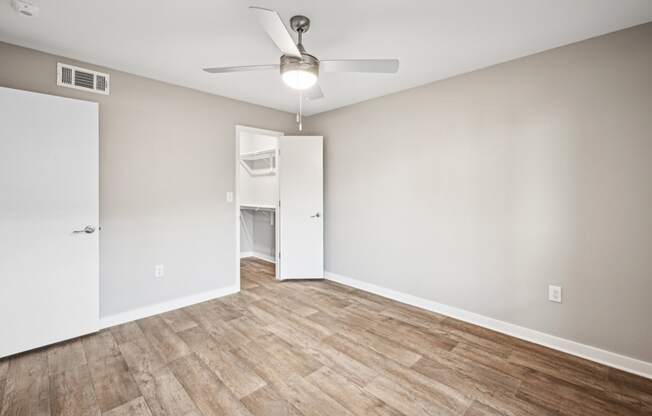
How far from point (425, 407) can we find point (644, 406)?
1.32 meters

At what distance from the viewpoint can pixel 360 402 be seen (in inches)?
69.1

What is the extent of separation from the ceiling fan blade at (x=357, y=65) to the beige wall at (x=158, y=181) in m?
1.97

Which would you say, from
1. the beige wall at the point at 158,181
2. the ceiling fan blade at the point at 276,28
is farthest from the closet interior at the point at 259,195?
the ceiling fan blade at the point at 276,28

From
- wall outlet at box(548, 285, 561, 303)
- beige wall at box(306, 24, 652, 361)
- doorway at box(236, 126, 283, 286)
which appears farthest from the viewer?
doorway at box(236, 126, 283, 286)

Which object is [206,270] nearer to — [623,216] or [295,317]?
[295,317]

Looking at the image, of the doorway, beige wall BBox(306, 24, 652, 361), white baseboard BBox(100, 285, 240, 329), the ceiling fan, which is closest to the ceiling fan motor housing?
the ceiling fan

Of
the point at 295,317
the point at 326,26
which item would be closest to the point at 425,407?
the point at 295,317

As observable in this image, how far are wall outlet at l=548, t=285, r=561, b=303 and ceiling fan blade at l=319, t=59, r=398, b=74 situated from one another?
2.16 meters

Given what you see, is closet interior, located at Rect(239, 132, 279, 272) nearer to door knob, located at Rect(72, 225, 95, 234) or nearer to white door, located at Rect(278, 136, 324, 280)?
white door, located at Rect(278, 136, 324, 280)

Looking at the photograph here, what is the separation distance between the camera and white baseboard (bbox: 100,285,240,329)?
2.75 meters

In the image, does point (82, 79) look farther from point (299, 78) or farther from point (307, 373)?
point (307, 373)

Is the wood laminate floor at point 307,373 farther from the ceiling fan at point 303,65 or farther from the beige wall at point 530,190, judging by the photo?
the ceiling fan at point 303,65

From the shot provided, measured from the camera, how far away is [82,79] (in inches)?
102

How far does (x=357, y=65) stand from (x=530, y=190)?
181 centimetres
